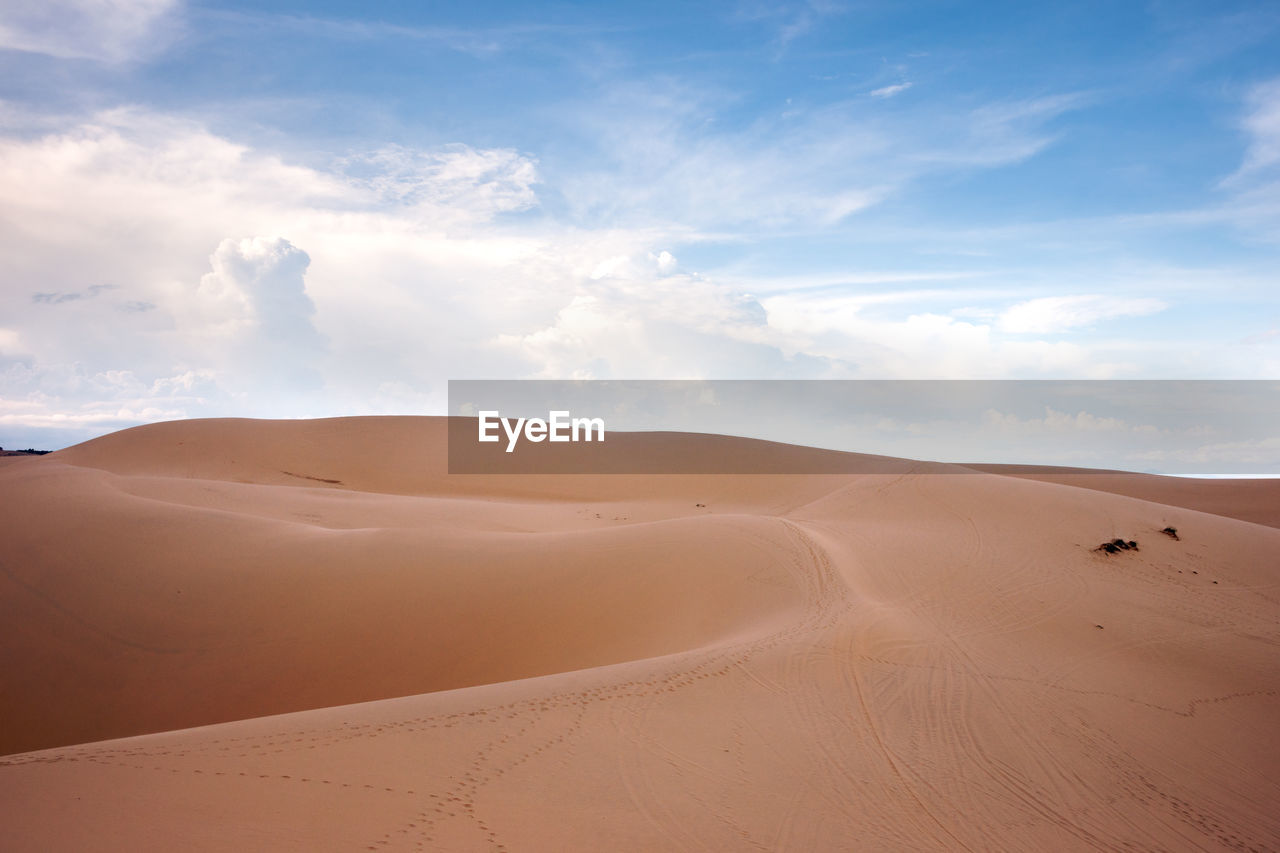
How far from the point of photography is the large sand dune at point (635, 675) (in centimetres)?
443

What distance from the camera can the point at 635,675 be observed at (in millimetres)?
7062

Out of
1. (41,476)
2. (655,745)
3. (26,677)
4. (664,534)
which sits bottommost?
(26,677)

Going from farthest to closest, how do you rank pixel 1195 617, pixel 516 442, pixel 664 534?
pixel 516 442 → pixel 664 534 → pixel 1195 617

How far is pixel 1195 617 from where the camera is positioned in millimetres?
10562

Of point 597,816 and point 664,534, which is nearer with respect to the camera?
point 597,816

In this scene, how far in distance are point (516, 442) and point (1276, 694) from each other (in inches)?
1217

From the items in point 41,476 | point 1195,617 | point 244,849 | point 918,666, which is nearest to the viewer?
point 244,849

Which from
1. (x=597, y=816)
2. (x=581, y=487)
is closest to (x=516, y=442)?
(x=581, y=487)

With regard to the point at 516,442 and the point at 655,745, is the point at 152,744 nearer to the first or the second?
the point at 655,745

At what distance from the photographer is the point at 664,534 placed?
13.5m

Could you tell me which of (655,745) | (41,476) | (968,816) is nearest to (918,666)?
(968,816)

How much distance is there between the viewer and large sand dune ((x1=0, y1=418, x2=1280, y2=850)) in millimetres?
4430

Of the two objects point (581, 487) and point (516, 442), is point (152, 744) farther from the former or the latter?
point (516, 442)

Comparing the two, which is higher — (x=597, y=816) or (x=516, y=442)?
(x=516, y=442)
